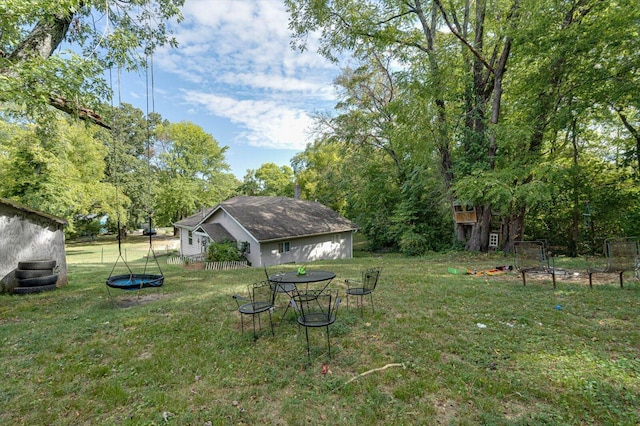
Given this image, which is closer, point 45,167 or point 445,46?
point 445,46

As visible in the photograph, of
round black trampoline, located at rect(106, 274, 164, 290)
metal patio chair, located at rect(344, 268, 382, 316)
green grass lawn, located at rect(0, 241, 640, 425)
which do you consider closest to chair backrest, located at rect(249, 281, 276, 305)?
green grass lawn, located at rect(0, 241, 640, 425)

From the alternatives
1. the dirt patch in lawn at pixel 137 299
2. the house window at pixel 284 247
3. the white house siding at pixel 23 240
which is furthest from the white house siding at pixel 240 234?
the white house siding at pixel 23 240

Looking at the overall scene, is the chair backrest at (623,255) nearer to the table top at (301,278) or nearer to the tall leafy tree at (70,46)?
the table top at (301,278)

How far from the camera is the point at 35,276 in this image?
26.6 feet


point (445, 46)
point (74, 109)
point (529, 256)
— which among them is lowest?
point (529, 256)

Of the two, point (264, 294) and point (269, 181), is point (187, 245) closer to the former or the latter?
point (269, 181)

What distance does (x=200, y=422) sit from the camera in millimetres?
2809

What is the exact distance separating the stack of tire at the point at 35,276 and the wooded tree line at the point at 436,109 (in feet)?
10.9

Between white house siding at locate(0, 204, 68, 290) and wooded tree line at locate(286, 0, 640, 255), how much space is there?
12848mm

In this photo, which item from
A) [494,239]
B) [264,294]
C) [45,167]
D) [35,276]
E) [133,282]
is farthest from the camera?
[45,167]

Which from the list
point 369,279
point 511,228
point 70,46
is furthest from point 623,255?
point 70,46

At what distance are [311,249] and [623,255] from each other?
15.4 metres

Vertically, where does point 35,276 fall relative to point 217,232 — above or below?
below

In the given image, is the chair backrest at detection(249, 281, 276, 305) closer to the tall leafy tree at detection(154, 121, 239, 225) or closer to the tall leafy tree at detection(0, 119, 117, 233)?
the tall leafy tree at detection(0, 119, 117, 233)
